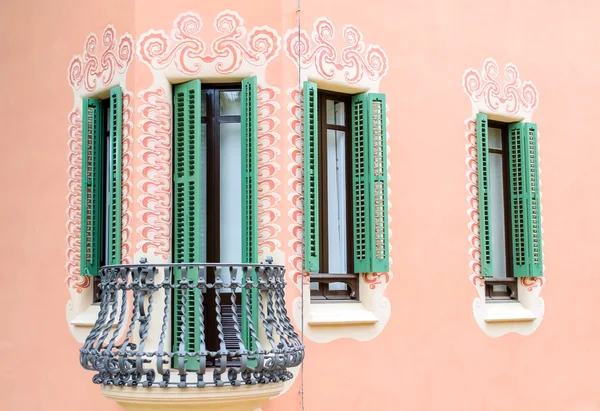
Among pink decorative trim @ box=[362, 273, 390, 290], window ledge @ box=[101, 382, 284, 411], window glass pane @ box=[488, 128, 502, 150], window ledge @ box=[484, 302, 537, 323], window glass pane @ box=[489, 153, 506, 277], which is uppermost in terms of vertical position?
window glass pane @ box=[488, 128, 502, 150]

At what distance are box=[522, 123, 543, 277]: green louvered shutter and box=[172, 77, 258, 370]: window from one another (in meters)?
3.77

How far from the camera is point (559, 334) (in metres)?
11.4

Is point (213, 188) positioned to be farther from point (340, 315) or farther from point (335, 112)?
point (340, 315)

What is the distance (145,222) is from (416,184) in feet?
9.84

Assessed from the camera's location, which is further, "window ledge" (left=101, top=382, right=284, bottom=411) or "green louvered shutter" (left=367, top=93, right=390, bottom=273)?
"green louvered shutter" (left=367, top=93, right=390, bottom=273)

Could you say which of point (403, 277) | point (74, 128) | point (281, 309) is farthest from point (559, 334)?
point (74, 128)

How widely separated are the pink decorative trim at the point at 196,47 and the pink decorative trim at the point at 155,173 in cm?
34

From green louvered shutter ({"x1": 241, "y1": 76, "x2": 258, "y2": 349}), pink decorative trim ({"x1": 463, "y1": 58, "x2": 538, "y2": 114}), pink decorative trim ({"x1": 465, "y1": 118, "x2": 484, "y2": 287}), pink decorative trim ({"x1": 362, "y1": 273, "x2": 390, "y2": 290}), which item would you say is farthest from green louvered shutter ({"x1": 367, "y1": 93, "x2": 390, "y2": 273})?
pink decorative trim ({"x1": 463, "y1": 58, "x2": 538, "y2": 114})

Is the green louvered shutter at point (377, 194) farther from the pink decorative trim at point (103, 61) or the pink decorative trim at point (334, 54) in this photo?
the pink decorative trim at point (103, 61)

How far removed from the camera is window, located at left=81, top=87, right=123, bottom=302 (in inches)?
358

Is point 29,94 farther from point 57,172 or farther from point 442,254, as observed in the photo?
point 442,254

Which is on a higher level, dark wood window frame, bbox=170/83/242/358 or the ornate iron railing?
dark wood window frame, bbox=170/83/242/358

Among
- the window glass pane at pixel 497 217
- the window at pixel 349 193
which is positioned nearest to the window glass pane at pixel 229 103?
the window at pixel 349 193

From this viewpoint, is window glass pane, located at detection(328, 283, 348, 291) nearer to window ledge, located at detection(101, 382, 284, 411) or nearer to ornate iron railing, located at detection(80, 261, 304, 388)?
ornate iron railing, located at detection(80, 261, 304, 388)
